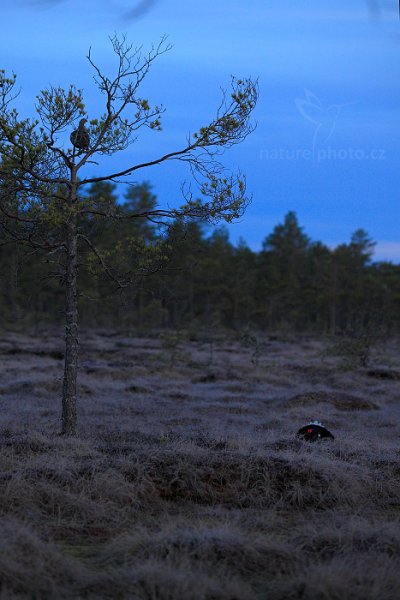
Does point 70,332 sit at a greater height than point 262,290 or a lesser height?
lesser

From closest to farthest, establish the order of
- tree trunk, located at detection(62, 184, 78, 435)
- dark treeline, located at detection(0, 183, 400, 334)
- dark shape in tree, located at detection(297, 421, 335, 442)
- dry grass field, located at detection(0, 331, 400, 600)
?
dry grass field, located at detection(0, 331, 400, 600)
tree trunk, located at detection(62, 184, 78, 435)
dark shape in tree, located at detection(297, 421, 335, 442)
dark treeline, located at detection(0, 183, 400, 334)

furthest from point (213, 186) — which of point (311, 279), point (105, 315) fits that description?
point (311, 279)

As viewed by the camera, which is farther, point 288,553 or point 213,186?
point 213,186

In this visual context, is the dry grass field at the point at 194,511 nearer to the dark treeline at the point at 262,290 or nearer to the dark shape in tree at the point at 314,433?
the dark shape in tree at the point at 314,433

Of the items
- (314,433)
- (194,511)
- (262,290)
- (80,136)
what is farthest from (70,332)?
(262,290)

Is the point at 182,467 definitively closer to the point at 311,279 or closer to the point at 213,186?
the point at 213,186

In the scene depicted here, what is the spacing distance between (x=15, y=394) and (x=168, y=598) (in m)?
11.9

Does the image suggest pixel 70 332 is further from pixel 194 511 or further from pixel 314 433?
pixel 314 433

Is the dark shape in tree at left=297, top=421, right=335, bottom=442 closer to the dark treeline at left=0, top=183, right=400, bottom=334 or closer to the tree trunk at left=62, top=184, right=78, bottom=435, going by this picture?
the tree trunk at left=62, top=184, right=78, bottom=435

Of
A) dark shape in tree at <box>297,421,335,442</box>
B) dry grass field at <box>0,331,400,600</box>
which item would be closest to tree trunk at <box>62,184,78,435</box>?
dry grass field at <box>0,331,400,600</box>

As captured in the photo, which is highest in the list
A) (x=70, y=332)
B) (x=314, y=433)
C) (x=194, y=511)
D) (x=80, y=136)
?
(x=80, y=136)

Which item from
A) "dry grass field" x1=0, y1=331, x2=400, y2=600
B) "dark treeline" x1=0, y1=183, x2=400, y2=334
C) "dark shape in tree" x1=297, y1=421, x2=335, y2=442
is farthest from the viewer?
"dark treeline" x1=0, y1=183, x2=400, y2=334

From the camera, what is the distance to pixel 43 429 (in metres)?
9.77

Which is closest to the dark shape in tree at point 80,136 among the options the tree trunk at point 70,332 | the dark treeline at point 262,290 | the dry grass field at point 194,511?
the tree trunk at point 70,332
